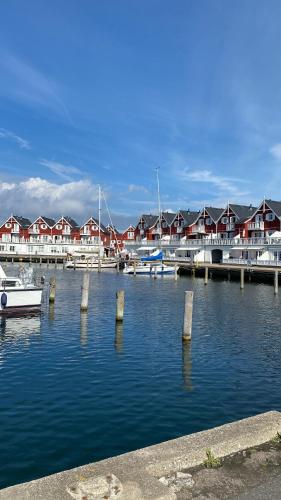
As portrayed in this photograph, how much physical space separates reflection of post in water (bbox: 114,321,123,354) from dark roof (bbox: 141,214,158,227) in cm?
8297

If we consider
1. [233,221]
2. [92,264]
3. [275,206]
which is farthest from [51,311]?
[233,221]

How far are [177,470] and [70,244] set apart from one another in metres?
113

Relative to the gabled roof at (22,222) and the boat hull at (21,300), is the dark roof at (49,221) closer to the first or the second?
the gabled roof at (22,222)

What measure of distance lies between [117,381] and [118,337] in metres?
7.28

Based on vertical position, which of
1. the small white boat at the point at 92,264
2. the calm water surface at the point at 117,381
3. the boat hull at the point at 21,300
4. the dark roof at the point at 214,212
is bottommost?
the calm water surface at the point at 117,381

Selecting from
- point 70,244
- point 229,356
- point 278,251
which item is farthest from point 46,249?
point 229,356

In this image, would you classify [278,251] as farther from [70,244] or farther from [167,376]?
[70,244]

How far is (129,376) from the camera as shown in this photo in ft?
54.3

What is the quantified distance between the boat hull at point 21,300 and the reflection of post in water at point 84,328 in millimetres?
3227

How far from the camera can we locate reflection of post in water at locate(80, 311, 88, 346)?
22306 mm

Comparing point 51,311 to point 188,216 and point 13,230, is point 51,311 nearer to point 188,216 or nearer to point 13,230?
point 188,216

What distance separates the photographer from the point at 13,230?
410 ft

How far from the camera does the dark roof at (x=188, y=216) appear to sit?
96.2m

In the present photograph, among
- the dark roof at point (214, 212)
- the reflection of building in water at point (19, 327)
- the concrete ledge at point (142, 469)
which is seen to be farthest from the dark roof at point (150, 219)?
the concrete ledge at point (142, 469)
